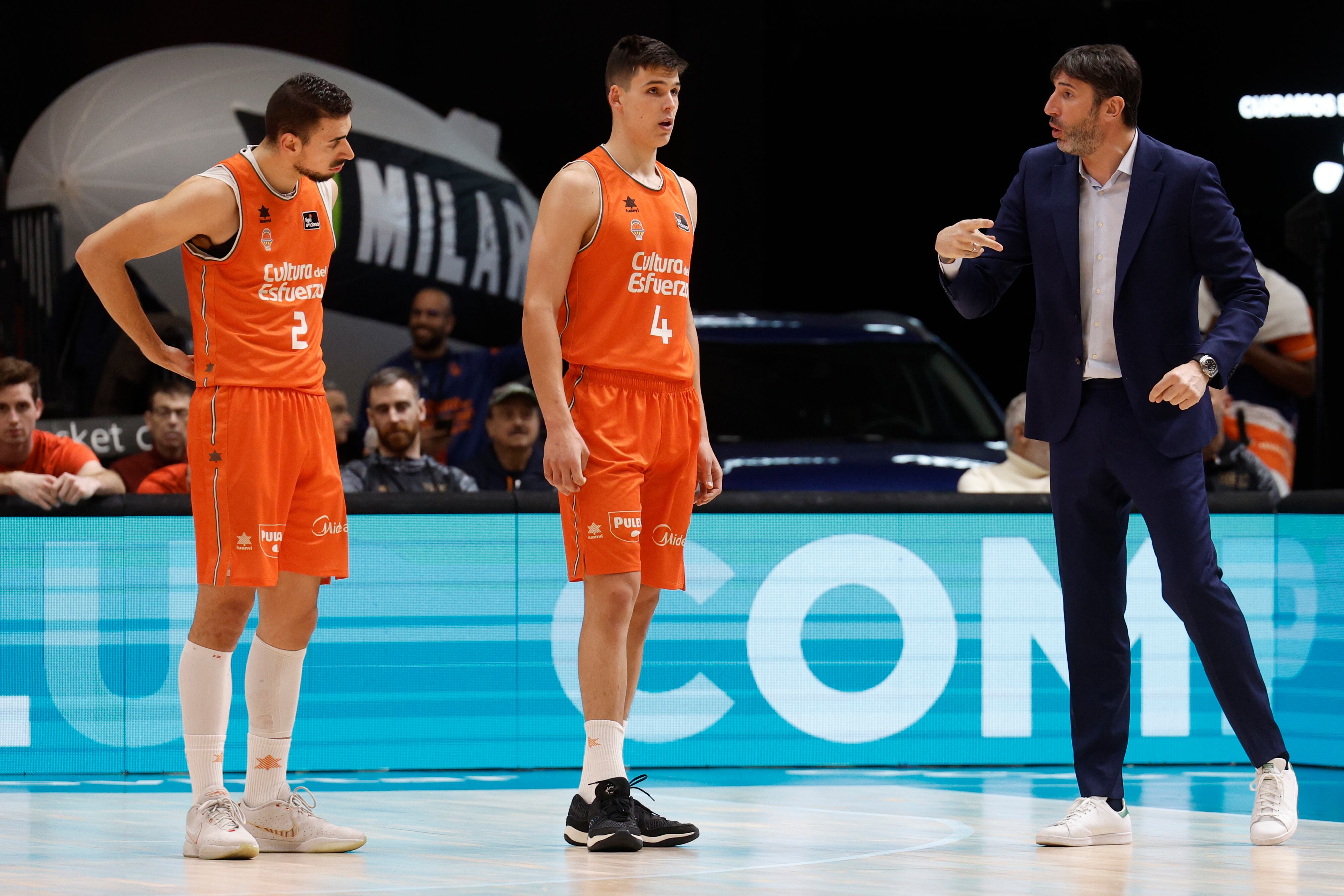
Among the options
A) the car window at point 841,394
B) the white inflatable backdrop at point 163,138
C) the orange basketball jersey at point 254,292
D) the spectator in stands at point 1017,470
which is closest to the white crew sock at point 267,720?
the orange basketball jersey at point 254,292

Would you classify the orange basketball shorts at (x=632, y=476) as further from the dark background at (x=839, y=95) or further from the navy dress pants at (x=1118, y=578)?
the dark background at (x=839, y=95)

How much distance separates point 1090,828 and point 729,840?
0.96 m

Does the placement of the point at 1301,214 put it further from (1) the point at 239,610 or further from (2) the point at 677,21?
(1) the point at 239,610

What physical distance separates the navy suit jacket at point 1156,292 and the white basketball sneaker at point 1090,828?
96 centimetres

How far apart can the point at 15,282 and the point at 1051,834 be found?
25.6 ft

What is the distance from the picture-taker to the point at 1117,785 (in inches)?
185

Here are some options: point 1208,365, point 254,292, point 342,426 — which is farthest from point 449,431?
point 1208,365

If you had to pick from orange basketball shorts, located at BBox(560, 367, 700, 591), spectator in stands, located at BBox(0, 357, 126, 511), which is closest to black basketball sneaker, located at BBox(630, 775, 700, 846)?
orange basketball shorts, located at BBox(560, 367, 700, 591)

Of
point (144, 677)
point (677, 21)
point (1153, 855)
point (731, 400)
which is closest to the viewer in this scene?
point (1153, 855)

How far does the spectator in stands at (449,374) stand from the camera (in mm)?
9531

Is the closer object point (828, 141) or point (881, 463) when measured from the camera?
point (881, 463)

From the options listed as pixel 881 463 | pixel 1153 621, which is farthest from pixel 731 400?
pixel 1153 621

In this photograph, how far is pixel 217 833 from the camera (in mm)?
4383

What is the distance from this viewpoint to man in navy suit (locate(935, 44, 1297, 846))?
14.9 ft
